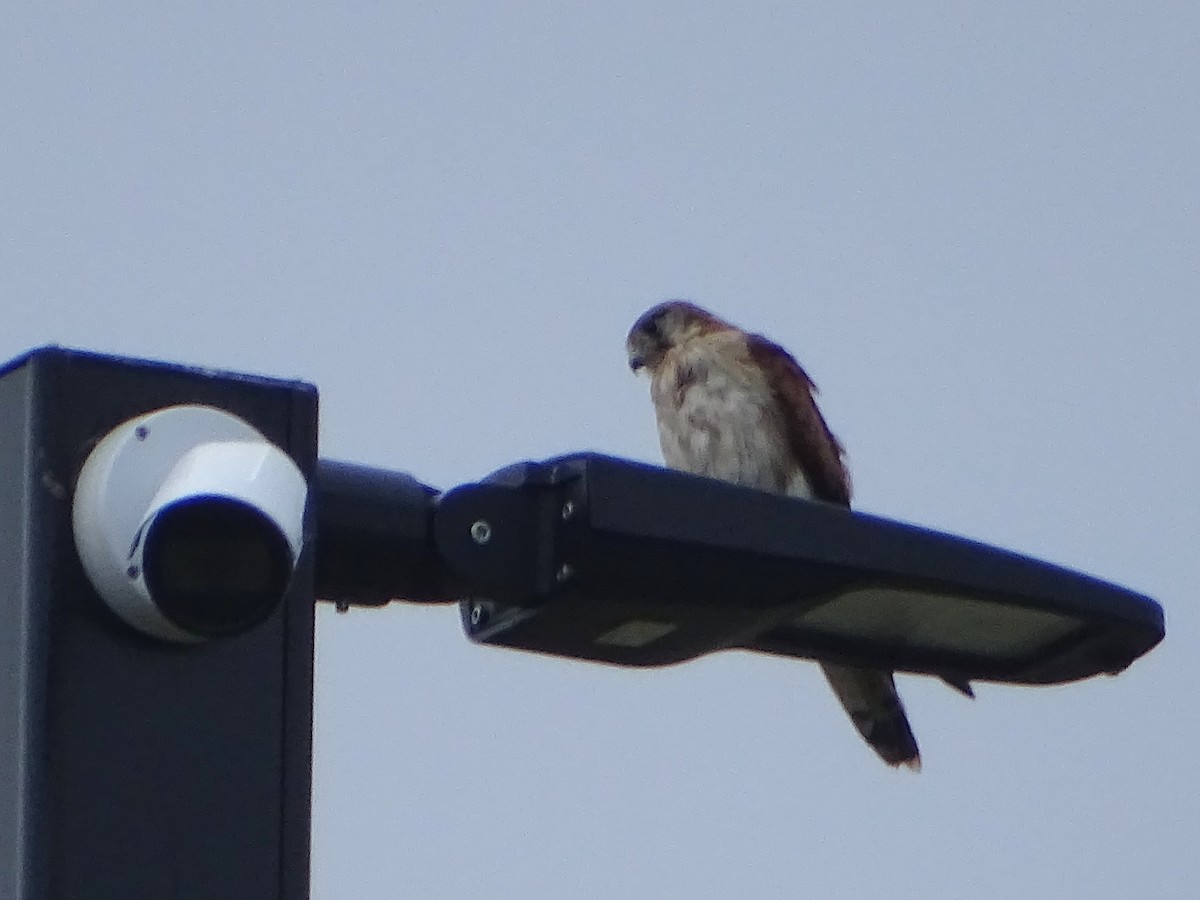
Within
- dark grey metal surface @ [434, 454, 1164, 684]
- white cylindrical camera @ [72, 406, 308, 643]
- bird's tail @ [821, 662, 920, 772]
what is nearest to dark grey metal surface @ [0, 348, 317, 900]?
white cylindrical camera @ [72, 406, 308, 643]

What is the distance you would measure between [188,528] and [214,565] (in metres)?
0.04

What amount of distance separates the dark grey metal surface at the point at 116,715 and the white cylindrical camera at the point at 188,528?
40 mm

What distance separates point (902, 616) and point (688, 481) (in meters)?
0.53

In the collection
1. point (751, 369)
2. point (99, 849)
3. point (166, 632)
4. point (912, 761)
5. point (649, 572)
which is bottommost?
point (99, 849)

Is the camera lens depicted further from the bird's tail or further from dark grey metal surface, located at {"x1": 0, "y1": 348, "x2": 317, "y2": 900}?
the bird's tail

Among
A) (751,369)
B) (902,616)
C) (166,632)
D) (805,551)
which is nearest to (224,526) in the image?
(166,632)

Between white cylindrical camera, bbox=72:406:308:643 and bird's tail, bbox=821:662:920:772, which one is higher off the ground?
bird's tail, bbox=821:662:920:772

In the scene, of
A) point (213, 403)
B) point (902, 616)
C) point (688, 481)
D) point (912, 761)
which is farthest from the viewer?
point (912, 761)

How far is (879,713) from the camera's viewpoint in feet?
23.0

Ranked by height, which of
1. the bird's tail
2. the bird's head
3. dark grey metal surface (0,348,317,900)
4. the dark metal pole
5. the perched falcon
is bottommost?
dark grey metal surface (0,348,317,900)

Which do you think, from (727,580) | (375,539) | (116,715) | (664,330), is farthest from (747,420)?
(116,715)

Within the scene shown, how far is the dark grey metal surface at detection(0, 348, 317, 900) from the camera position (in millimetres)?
2002

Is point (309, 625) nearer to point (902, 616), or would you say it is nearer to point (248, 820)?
point (248, 820)

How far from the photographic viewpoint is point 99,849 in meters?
2.01
